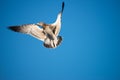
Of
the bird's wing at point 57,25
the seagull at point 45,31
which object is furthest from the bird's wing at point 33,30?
the bird's wing at point 57,25

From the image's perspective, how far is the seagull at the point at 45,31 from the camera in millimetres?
1900

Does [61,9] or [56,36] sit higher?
[61,9]

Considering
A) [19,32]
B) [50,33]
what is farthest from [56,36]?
[19,32]

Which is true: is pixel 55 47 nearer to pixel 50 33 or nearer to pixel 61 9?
pixel 50 33

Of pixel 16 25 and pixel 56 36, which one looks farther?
pixel 16 25

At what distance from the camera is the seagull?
1900 millimetres

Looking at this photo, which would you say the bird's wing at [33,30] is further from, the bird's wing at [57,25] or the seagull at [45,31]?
the bird's wing at [57,25]

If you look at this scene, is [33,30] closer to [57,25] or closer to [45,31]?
[45,31]

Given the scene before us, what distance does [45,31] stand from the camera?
194 centimetres

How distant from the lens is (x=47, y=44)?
6.33 feet

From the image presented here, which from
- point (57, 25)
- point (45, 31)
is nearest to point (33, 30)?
point (45, 31)

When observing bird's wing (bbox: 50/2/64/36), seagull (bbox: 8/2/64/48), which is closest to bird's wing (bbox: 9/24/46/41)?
seagull (bbox: 8/2/64/48)

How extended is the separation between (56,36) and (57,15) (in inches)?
7.7

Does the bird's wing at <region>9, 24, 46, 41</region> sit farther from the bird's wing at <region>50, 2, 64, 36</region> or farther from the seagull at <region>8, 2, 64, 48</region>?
the bird's wing at <region>50, 2, 64, 36</region>
